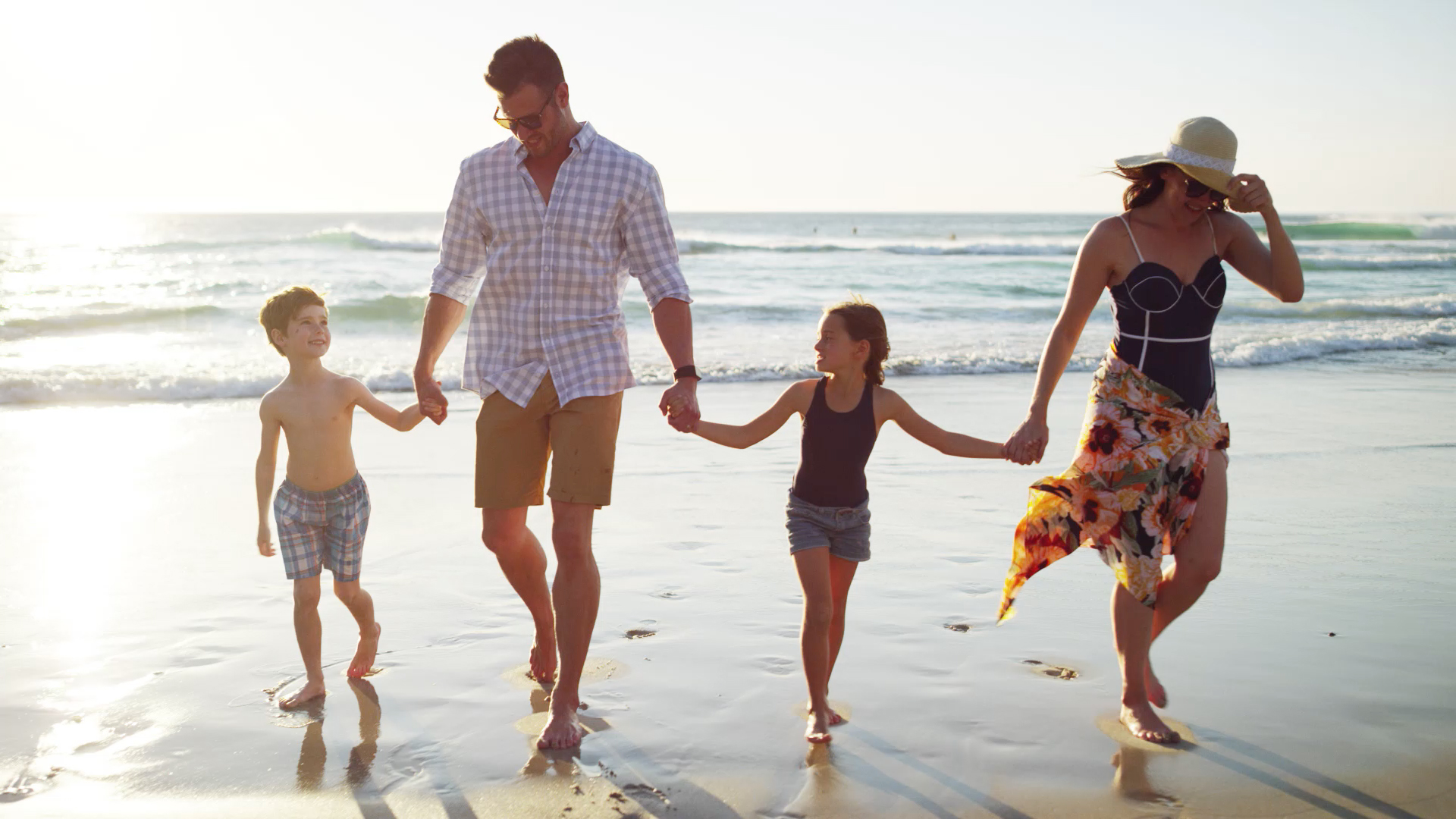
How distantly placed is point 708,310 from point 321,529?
17344 millimetres

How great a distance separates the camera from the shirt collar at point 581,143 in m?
3.60

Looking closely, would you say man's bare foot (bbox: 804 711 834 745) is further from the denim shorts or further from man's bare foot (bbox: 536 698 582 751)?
man's bare foot (bbox: 536 698 582 751)

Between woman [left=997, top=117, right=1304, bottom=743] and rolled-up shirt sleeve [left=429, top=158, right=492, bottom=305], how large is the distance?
177cm

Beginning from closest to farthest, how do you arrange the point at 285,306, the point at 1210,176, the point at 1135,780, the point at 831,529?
the point at 1135,780, the point at 1210,176, the point at 831,529, the point at 285,306

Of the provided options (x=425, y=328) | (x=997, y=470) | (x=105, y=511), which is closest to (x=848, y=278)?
(x=997, y=470)

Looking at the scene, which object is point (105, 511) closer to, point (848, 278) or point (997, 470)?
point (997, 470)

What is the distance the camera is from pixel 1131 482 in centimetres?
351

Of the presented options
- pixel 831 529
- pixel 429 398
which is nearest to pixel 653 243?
pixel 429 398

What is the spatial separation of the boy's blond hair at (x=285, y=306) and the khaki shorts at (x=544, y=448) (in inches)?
28.4

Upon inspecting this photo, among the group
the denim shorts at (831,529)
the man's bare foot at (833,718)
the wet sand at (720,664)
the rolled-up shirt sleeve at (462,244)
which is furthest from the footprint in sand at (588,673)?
the rolled-up shirt sleeve at (462,244)

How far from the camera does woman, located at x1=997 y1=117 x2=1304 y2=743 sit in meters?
3.47

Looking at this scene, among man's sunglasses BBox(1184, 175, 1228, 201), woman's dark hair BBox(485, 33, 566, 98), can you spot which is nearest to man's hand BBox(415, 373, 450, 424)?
woman's dark hair BBox(485, 33, 566, 98)

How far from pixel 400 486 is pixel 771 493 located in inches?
85.8

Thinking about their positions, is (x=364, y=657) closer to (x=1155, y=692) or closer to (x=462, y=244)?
(x=462, y=244)
